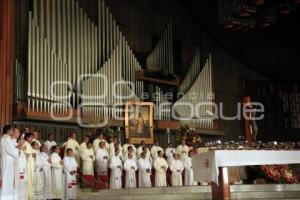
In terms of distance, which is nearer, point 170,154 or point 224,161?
point 224,161

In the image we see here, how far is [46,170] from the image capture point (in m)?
Result: 11.6

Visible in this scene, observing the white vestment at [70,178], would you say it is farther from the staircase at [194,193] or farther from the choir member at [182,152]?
the choir member at [182,152]

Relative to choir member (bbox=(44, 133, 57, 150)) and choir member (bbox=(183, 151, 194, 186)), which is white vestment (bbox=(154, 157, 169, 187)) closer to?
choir member (bbox=(183, 151, 194, 186))

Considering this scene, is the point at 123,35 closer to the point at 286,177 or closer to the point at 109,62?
the point at 109,62

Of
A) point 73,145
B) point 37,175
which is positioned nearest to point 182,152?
point 73,145

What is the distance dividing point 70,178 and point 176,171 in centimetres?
344

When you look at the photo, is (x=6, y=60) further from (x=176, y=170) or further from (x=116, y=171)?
(x=176, y=170)

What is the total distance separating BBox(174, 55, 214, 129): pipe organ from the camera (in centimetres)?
1702

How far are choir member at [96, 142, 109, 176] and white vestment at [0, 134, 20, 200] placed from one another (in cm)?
363

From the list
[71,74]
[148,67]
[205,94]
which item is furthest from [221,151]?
[205,94]

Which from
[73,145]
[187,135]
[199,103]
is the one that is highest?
[199,103]

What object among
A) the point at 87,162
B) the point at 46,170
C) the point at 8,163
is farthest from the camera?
the point at 87,162

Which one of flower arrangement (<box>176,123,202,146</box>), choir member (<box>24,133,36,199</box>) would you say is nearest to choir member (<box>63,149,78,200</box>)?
choir member (<box>24,133,36,199</box>)

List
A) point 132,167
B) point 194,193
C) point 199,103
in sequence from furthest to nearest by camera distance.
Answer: point 199,103, point 132,167, point 194,193
